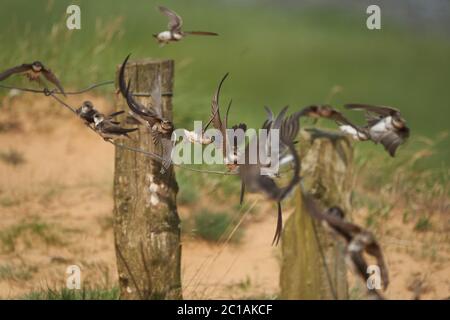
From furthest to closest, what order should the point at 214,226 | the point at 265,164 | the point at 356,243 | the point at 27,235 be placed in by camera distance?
1. the point at 214,226
2. the point at 27,235
3. the point at 265,164
4. the point at 356,243

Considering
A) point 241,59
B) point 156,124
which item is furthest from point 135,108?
point 241,59

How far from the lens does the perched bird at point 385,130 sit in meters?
2.61

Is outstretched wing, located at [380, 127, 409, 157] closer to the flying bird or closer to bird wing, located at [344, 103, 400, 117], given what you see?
bird wing, located at [344, 103, 400, 117]

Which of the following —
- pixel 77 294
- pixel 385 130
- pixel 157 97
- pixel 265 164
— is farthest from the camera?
pixel 77 294

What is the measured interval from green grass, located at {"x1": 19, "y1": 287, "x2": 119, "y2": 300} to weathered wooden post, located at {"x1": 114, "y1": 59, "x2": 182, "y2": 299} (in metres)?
0.20

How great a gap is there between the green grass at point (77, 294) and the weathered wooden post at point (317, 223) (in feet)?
4.01

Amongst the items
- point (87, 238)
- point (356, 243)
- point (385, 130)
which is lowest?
point (87, 238)

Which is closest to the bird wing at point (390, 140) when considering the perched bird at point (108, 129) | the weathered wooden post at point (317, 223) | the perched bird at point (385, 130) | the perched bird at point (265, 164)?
the perched bird at point (385, 130)

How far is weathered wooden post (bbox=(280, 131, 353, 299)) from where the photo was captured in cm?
252

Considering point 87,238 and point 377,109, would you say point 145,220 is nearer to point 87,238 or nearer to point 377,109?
point 377,109

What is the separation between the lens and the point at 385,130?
269cm

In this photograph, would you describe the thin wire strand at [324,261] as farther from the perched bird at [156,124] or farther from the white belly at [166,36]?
the white belly at [166,36]

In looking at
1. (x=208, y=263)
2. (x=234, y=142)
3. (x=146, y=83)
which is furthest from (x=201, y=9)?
(x=234, y=142)

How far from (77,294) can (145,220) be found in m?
0.51
